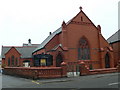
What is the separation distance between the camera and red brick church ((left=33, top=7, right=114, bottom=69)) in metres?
32.2

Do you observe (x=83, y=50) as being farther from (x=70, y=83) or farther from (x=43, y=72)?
(x=70, y=83)

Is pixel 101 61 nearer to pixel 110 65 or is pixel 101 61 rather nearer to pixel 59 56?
pixel 110 65

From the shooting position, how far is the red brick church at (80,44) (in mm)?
32219

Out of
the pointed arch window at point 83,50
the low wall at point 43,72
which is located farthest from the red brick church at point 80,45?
the low wall at point 43,72

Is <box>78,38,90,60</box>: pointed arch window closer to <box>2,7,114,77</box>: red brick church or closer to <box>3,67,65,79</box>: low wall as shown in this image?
<box>2,7,114,77</box>: red brick church

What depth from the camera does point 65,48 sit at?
3173 centimetres

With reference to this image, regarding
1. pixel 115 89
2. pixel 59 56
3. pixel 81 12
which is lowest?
pixel 115 89

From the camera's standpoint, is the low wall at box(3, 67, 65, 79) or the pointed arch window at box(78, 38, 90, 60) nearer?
the low wall at box(3, 67, 65, 79)

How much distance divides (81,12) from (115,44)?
44.1ft

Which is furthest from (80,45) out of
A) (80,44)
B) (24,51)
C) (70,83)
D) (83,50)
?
(24,51)

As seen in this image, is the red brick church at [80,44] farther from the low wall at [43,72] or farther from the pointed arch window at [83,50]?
the low wall at [43,72]

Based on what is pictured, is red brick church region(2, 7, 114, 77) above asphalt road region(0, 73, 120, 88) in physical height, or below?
above

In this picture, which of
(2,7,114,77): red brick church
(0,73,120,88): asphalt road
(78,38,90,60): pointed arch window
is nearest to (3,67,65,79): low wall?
(0,73,120,88): asphalt road

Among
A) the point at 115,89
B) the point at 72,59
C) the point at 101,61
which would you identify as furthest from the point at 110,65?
the point at 115,89
